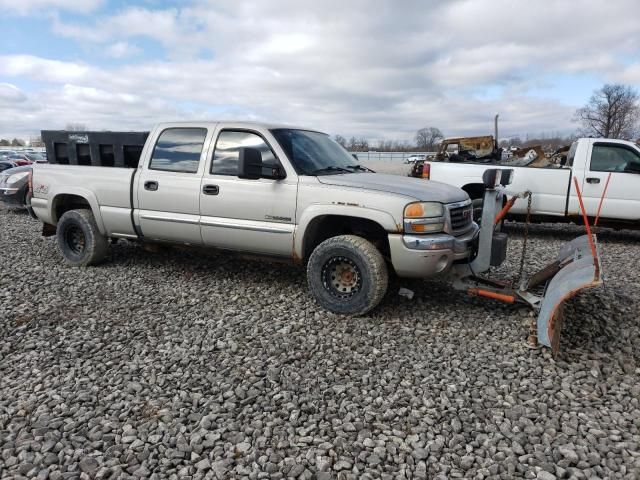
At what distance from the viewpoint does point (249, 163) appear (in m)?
4.52

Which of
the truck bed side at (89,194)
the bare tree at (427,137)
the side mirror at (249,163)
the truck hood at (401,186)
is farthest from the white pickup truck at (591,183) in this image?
the bare tree at (427,137)

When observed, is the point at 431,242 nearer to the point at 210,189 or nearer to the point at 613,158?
the point at 210,189

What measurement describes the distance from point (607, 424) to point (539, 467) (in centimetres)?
69

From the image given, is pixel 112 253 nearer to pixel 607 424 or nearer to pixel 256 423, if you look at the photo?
pixel 256 423

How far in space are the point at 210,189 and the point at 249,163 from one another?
731 mm

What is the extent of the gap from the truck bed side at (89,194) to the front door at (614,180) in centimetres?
762

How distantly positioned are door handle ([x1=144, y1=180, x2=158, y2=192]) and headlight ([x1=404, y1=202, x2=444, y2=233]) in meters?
2.93

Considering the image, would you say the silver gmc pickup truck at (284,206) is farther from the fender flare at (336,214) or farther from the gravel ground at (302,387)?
the gravel ground at (302,387)

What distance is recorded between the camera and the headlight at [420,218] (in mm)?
4113

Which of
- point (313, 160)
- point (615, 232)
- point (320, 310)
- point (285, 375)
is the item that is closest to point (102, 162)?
point (313, 160)

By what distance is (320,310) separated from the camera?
470 centimetres

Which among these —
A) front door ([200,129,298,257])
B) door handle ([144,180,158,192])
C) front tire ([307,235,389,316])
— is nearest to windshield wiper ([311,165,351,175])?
front door ([200,129,298,257])

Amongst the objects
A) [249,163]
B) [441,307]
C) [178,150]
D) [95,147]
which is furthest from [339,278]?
[95,147]

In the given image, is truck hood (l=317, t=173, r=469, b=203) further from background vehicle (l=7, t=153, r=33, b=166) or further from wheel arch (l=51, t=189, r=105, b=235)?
background vehicle (l=7, t=153, r=33, b=166)
